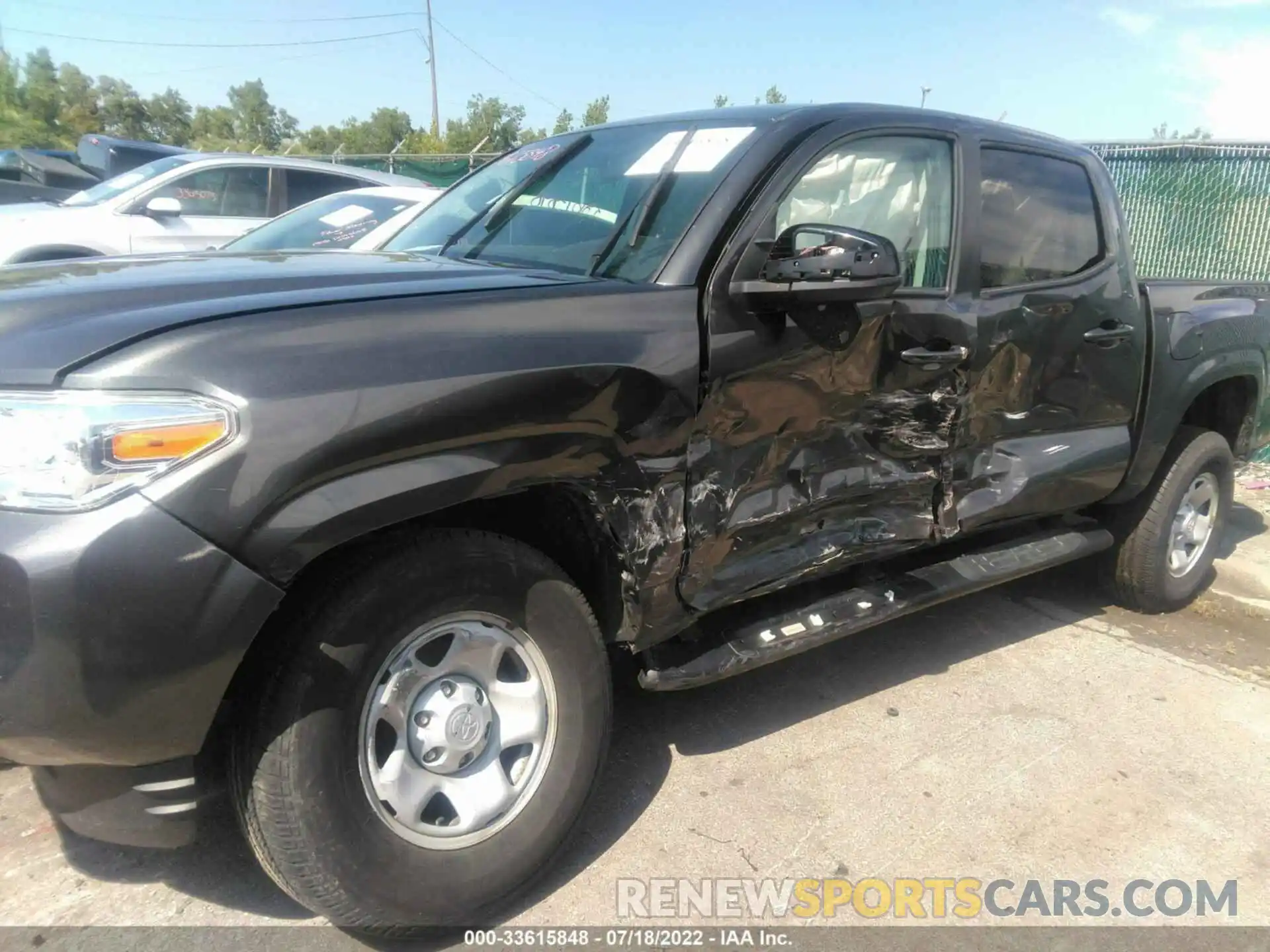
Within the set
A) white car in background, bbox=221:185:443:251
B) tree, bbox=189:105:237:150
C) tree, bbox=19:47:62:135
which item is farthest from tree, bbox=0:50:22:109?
white car in background, bbox=221:185:443:251

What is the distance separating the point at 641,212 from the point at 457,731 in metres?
1.46

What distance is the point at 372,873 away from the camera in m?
1.96

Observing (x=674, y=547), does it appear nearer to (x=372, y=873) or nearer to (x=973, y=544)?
(x=372, y=873)

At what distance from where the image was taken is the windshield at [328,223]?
5.84m

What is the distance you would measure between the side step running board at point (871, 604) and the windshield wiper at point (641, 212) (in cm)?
107

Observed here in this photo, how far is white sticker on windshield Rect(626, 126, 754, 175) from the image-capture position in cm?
271

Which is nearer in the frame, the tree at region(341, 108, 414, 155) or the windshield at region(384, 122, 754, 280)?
the windshield at region(384, 122, 754, 280)

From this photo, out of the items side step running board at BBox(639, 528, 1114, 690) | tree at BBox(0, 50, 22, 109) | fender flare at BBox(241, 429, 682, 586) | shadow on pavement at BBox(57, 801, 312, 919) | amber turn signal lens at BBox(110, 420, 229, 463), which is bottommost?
shadow on pavement at BBox(57, 801, 312, 919)

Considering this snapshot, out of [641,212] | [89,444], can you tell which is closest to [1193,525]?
[641,212]

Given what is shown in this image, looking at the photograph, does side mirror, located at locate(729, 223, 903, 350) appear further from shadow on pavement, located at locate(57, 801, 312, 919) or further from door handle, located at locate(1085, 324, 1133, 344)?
shadow on pavement, located at locate(57, 801, 312, 919)

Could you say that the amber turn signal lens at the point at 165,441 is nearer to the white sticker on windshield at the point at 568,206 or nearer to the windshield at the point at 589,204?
the windshield at the point at 589,204

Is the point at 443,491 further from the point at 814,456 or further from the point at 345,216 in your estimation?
the point at 345,216

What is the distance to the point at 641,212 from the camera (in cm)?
268

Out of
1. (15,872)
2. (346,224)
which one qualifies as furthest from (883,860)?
(346,224)
